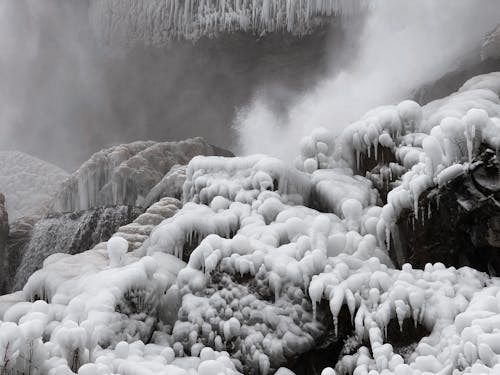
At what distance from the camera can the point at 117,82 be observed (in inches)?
1105

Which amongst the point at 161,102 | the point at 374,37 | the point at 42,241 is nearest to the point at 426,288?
the point at 42,241

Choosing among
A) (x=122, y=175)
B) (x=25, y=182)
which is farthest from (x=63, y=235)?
(x=25, y=182)

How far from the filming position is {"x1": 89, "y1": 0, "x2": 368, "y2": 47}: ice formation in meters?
21.4

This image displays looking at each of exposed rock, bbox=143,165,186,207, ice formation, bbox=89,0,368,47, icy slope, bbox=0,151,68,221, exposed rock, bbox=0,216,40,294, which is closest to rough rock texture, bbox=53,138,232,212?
exposed rock, bbox=0,216,40,294

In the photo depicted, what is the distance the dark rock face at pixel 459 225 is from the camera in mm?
5863

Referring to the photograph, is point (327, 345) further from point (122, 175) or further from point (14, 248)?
point (122, 175)

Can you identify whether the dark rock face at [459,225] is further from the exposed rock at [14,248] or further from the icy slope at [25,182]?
the icy slope at [25,182]

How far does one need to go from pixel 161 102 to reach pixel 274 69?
635cm

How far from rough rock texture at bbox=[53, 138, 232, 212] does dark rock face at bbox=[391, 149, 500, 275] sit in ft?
33.6

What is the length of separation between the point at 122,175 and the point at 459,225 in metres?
11.4

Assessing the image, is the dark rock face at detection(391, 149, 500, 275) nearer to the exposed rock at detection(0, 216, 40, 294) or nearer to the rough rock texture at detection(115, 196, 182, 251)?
the rough rock texture at detection(115, 196, 182, 251)

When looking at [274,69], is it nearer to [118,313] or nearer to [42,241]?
[42,241]

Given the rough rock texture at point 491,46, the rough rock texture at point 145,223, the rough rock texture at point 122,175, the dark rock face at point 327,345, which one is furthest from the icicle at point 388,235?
the rough rock texture at point 122,175

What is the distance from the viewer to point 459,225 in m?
6.06
